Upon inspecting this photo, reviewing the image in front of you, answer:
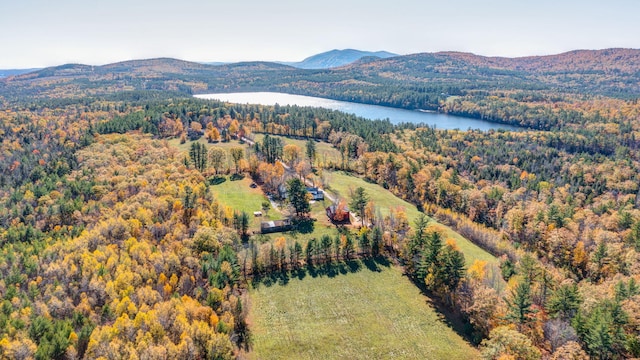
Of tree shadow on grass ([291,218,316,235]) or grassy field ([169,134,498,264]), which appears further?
tree shadow on grass ([291,218,316,235])

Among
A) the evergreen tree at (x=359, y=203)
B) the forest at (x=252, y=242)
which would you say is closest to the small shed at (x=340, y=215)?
the evergreen tree at (x=359, y=203)

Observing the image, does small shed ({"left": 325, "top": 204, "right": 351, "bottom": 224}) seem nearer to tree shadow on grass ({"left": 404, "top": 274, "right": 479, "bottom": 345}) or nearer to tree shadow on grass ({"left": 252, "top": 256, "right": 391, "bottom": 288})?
tree shadow on grass ({"left": 252, "top": 256, "right": 391, "bottom": 288})

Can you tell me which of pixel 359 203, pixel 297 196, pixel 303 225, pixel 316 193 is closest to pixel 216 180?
pixel 316 193

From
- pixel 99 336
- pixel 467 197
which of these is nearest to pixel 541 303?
pixel 467 197

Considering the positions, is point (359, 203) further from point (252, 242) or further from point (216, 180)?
point (216, 180)

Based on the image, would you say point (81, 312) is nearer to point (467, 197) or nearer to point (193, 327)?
point (193, 327)

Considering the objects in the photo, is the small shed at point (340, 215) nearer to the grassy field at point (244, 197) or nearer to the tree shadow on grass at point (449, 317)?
the grassy field at point (244, 197)

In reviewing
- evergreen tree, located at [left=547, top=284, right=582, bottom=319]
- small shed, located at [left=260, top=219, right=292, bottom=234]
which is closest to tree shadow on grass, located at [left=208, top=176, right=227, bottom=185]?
small shed, located at [left=260, top=219, right=292, bottom=234]
